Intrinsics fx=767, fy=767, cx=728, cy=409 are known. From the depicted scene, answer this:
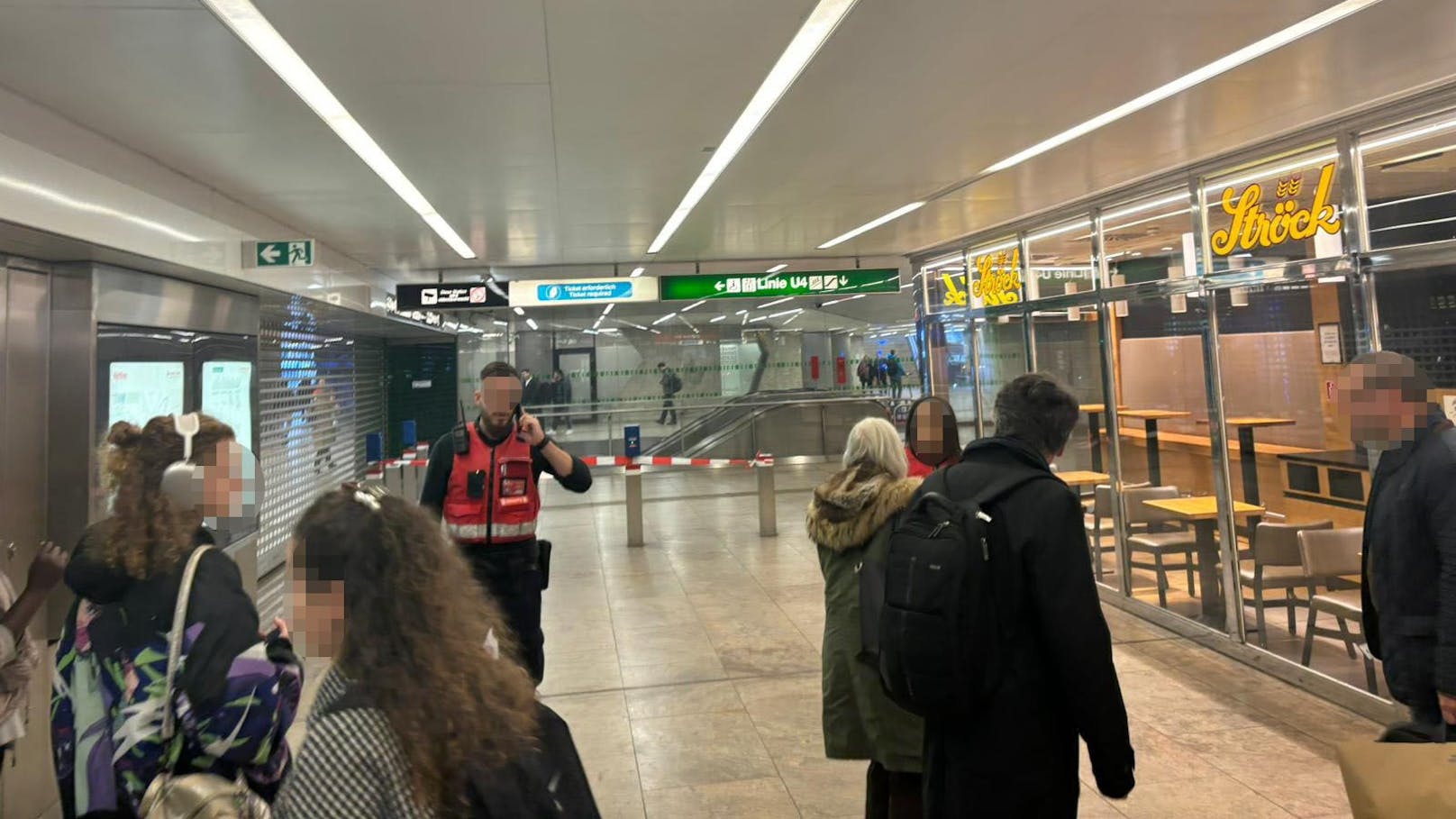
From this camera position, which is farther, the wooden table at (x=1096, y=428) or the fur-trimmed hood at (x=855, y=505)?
the wooden table at (x=1096, y=428)

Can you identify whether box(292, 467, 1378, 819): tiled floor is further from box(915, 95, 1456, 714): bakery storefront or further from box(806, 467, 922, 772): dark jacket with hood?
box(806, 467, 922, 772): dark jacket with hood

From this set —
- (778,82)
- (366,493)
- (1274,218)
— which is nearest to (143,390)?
(778,82)

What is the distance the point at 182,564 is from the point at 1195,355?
6191 mm

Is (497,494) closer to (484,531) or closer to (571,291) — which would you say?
(484,531)

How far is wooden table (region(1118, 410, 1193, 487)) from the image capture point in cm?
674

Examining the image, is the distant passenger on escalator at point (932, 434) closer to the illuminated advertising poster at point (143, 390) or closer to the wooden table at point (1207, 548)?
the wooden table at point (1207, 548)

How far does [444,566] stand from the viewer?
126cm

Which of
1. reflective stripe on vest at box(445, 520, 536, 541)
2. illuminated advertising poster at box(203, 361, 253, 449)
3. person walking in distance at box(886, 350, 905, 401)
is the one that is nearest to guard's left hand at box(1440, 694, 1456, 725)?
reflective stripe on vest at box(445, 520, 536, 541)

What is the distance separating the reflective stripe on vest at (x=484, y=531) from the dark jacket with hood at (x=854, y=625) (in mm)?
1430

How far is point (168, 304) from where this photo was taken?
195 inches

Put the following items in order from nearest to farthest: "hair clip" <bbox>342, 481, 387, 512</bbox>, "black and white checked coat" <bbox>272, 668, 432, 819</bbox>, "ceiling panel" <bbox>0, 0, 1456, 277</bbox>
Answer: "black and white checked coat" <bbox>272, 668, 432, 819</bbox> → "hair clip" <bbox>342, 481, 387, 512</bbox> → "ceiling panel" <bbox>0, 0, 1456, 277</bbox>

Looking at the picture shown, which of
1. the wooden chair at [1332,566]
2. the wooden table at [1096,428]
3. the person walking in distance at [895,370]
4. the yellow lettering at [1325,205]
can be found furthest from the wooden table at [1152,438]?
the person walking in distance at [895,370]

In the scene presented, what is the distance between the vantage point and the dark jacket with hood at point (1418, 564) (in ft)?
7.27

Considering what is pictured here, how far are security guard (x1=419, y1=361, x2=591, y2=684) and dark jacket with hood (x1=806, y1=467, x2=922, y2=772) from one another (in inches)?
56.1
